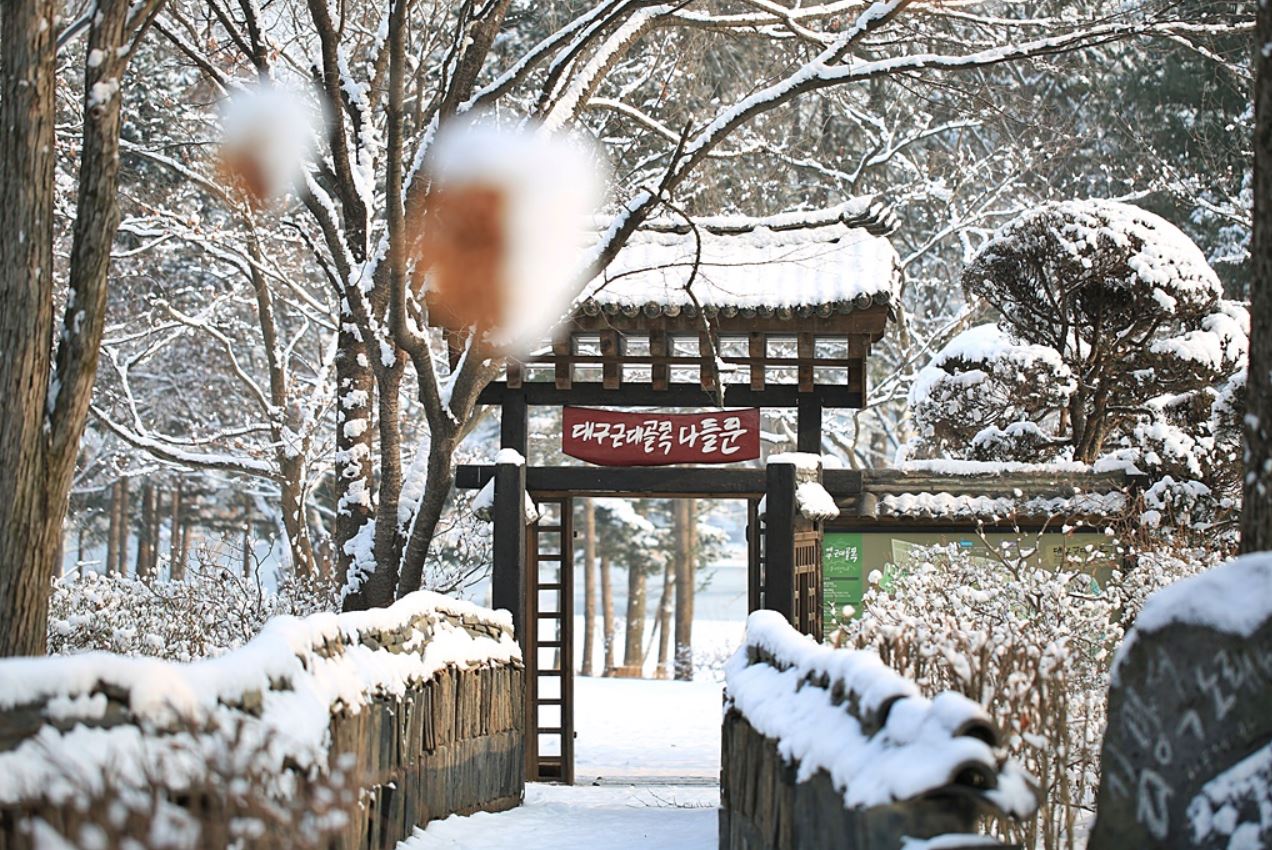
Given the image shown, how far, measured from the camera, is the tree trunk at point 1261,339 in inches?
166

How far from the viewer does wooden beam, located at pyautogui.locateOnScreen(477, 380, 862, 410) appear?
11.8 m

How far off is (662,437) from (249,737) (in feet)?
22.8

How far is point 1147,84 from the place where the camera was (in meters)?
22.7

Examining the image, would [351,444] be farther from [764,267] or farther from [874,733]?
[874,733]

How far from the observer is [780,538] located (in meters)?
10.9

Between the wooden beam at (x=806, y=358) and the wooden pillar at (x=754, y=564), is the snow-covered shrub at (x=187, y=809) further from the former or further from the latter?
the wooden pillar at (x=754, y=564)

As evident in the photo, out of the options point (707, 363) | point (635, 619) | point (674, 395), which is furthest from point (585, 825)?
point (635, 619)

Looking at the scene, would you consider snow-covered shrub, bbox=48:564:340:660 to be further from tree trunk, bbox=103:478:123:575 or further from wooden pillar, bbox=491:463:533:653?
tree trunk, bbox=103:478:123:575

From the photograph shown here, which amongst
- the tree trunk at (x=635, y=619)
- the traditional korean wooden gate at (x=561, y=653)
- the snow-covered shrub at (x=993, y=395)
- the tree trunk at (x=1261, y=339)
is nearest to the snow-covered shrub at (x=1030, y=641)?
the tree trunk at (x=1261, y=339)

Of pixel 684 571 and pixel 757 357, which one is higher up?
pixel 757 357

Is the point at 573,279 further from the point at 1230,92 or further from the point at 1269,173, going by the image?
the point at 1230,92

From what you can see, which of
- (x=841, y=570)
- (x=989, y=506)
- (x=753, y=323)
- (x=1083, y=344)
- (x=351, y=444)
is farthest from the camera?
(x=1083, y=344)

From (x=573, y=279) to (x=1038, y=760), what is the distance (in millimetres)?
4957

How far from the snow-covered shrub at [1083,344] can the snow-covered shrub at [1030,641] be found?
115 inches
